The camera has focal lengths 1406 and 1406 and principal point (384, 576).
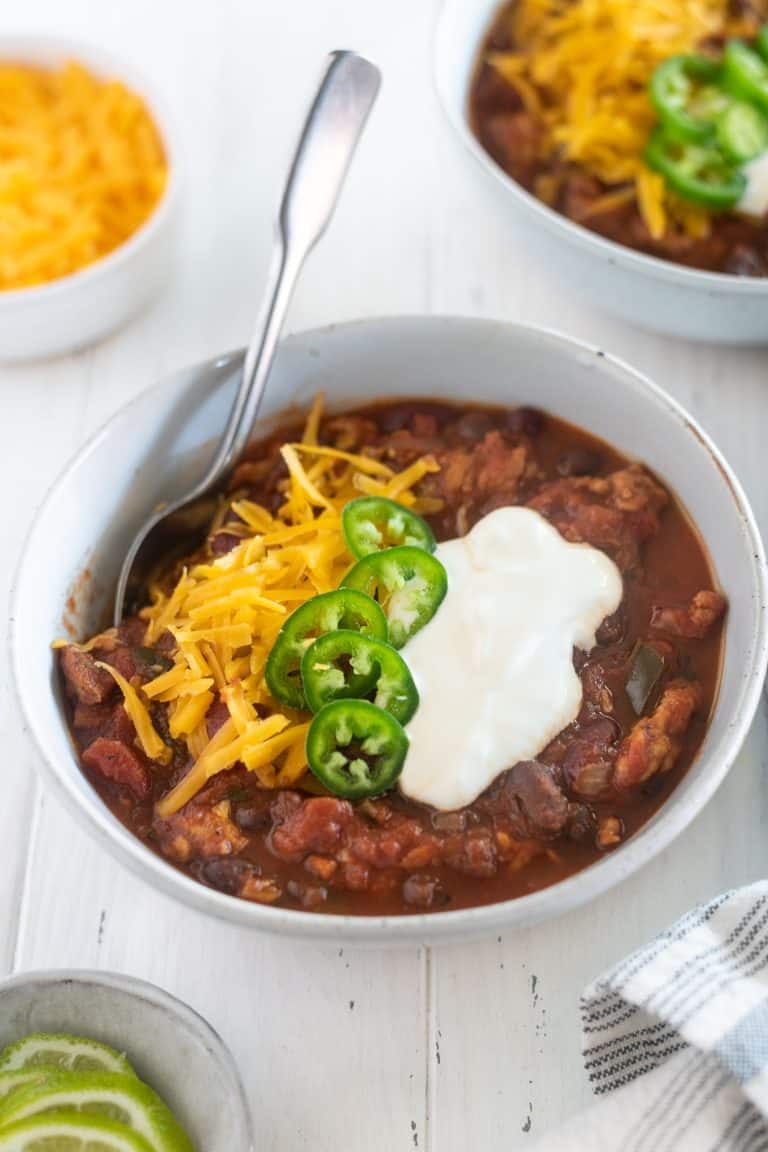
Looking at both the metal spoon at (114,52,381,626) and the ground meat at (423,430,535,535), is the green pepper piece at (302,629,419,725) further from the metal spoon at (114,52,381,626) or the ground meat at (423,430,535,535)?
the metal spoon at (114,52,381,626)

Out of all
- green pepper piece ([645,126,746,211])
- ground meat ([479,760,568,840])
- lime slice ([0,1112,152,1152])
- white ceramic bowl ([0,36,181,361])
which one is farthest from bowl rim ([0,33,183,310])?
lime slice ([0,1112,152,1152])

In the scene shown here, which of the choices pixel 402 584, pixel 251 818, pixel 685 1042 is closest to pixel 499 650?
pixel 402 584

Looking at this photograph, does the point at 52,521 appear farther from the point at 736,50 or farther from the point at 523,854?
the point at 736,50

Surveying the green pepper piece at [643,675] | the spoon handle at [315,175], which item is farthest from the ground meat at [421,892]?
the spoon handle at [315,175]

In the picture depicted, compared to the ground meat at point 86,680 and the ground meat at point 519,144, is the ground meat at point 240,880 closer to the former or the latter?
the ground meat at point 86,680

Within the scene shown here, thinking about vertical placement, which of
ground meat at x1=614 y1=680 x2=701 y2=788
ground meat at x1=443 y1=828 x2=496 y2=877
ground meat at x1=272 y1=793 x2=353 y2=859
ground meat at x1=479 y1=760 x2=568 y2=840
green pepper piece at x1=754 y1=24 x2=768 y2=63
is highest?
green pepper piece at x1=754 y1=24 x2=768 y2=63

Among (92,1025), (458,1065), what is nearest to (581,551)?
(458,1065)

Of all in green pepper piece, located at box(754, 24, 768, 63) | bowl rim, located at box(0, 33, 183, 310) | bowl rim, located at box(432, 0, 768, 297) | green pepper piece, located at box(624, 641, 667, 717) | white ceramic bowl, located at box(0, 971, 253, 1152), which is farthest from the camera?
green pepper piece, located at box(754, 24, 768, 63)

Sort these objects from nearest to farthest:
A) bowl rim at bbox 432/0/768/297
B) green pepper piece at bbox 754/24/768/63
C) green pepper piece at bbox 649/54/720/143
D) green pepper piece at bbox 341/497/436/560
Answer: green pepper piece at bbox 341/497/436/560 < bowl rim at bbox 432/0/768/297 < green pepper piece at bbox 649/54/720/143 < green pepper piece at bbox 754/24/768/63

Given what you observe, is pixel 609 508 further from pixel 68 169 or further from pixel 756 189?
pixel 68 169
